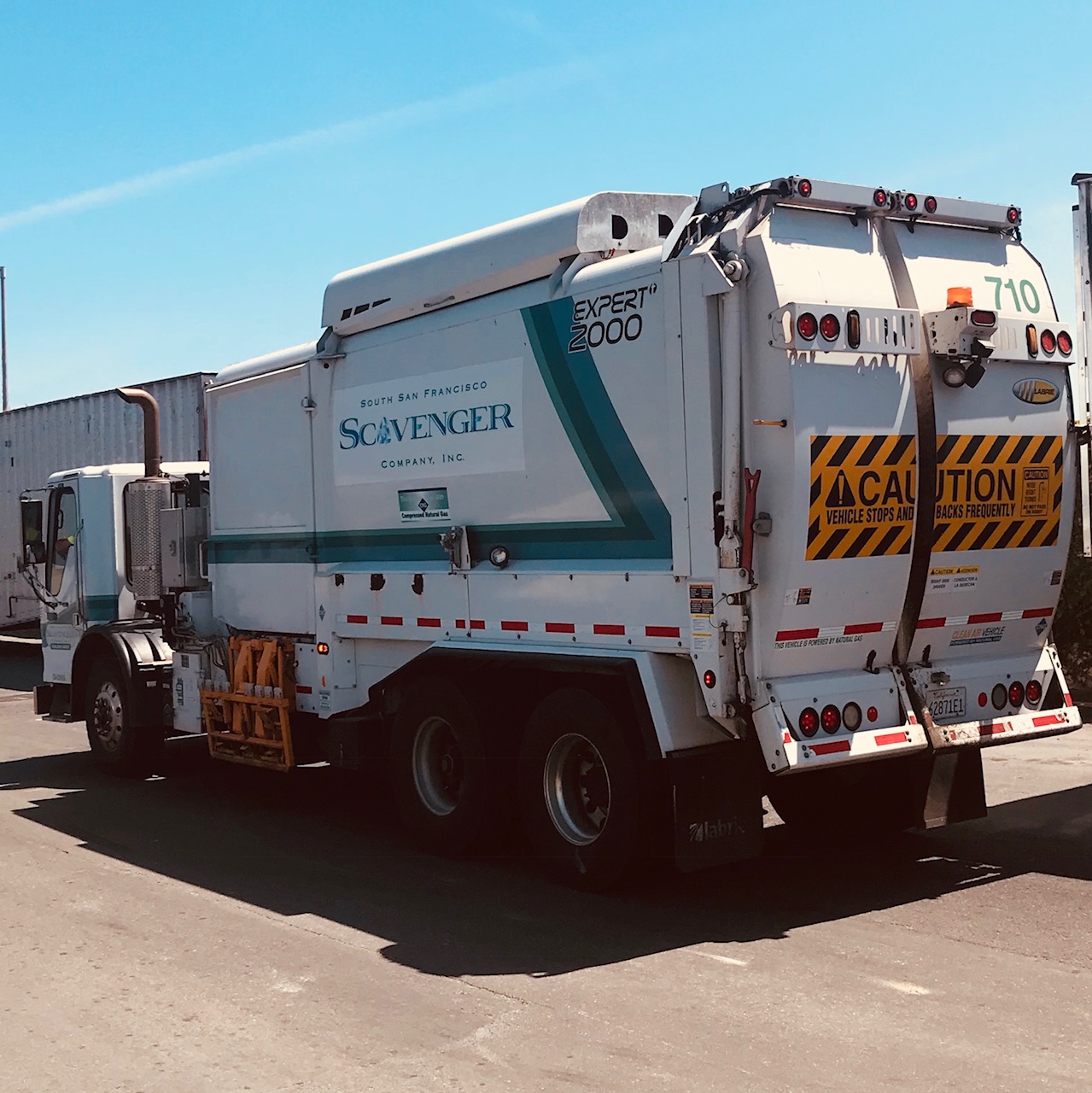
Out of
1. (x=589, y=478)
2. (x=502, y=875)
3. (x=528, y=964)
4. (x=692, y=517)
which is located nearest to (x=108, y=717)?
(x=502, y=875)

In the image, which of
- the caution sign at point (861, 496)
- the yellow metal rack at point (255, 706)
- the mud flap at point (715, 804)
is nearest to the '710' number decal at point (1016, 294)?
the caution sign at point (861, 496)

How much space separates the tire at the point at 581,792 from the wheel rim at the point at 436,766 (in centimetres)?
74

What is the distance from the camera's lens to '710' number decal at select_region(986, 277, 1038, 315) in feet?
24.1

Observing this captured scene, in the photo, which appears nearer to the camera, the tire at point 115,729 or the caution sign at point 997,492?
the caution sign at point 997,492

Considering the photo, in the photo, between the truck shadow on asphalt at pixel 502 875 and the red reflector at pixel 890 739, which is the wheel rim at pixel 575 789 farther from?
the red reflector at pixel 890 739

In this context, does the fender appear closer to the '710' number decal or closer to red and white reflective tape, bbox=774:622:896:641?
red and white reflective tape, bbox=774:622:896:641

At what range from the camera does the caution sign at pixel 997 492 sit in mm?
6965

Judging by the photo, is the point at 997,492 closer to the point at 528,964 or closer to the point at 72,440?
the point at 528,964

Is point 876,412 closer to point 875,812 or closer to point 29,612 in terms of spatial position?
point 875,812

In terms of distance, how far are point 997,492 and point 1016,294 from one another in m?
1.11

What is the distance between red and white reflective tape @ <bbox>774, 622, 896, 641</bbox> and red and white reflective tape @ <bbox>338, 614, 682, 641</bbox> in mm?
512

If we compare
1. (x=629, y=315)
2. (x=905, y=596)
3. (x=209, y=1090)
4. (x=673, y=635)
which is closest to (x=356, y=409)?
(x=629, y=315)

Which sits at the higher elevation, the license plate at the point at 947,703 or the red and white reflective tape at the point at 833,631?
the red and white reflective tape at the point at 833,631

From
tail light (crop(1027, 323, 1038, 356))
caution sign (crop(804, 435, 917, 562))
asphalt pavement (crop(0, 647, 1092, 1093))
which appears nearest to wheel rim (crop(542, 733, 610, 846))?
asphalt pavement (crop(0, 647, 1092, 1093))
